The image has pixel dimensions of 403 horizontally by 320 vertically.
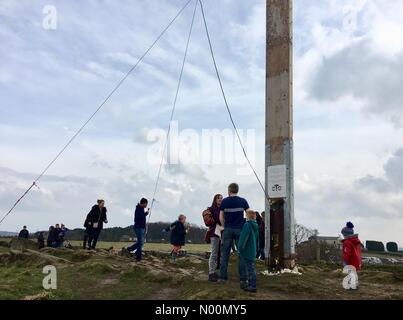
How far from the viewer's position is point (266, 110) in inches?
417

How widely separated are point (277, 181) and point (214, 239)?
2.35 meters

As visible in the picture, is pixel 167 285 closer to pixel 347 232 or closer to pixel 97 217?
pixel 347 232

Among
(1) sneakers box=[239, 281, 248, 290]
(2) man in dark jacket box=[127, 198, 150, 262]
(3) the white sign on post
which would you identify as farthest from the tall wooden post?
(2) man in dark jacket box=[127, 198, 150, 262]

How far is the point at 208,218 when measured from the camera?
9109 mm

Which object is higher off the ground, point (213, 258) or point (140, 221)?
point (140, 221)

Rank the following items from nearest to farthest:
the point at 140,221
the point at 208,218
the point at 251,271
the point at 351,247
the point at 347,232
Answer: the point at 251,271 < the point at 351,247 < the point at 347,232 < the point at 208,218 < the point at 140,221

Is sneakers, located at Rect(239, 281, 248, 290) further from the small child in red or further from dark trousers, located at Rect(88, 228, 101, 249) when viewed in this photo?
dark trousers, located at Rect(88, 228, 101, 249)

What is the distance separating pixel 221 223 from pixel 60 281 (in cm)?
369

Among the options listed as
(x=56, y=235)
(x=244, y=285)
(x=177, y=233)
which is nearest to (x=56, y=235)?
(x=56, y=235)

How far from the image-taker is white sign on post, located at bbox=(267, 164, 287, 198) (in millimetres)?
10148

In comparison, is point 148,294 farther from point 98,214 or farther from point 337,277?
point 98,214

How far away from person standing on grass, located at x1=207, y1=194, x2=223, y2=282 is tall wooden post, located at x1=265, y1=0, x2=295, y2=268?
1.60 metres
